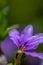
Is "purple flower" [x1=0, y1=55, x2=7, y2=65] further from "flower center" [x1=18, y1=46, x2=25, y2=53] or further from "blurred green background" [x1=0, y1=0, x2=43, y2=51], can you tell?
"blurred green background" [x1=0, y1=0, x2=43, y2=51]

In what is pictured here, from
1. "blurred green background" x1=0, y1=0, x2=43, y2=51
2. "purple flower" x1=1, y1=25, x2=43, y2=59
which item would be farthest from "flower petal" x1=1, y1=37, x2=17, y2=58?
"blurred green background" x1=0, y1=0, x2=43, y2=51

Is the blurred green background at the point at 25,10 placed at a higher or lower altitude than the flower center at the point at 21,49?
higher

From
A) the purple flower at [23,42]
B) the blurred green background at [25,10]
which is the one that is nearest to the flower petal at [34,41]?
the purple flower at [23,42]

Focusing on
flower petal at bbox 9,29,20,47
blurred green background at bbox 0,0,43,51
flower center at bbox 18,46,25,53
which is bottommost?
flower center at bbox 18,46,25,53

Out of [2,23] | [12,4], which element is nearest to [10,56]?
[2,23]

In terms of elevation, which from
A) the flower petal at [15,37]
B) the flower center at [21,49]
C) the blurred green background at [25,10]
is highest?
the blurred green background at [25,10]

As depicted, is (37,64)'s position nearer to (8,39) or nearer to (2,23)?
(8,39)

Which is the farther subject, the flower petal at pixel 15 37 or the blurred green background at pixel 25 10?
the blurred green background at pixel 25 10

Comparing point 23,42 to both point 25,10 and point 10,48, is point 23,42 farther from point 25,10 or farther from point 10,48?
point 25,10

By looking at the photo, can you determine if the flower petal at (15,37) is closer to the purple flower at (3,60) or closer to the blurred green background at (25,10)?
the purple flower at (3,60)

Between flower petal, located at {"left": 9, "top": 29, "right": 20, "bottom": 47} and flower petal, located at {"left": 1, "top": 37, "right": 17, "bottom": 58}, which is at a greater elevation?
flower petal, located at {"left": 9, "top": 29, "right": 20, "bottom": 47}

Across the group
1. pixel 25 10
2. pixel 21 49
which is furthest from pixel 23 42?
pixel 25 10
